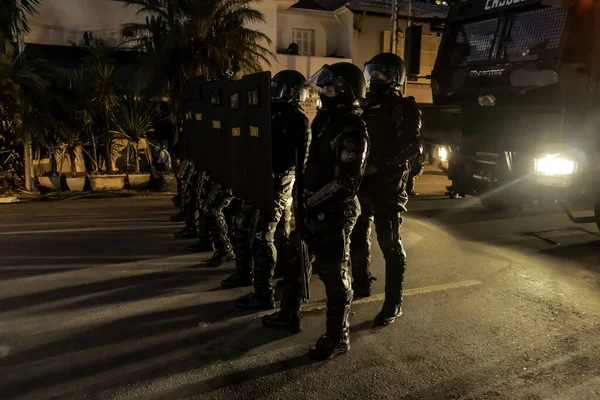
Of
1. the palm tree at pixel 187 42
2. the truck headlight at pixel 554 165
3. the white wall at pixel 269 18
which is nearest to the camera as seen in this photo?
the truck headlight at pixel 554 165

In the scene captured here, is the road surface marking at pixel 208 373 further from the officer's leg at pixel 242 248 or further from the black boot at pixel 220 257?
the black boot at pixel 220 257

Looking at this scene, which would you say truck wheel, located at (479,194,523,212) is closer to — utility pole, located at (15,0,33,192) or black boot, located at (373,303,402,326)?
black boot, located at (373,303,402,326)

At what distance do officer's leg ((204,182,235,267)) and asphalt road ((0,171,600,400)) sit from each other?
164mm

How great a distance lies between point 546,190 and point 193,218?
4.51 meters

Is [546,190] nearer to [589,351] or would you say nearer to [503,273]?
[503,273]

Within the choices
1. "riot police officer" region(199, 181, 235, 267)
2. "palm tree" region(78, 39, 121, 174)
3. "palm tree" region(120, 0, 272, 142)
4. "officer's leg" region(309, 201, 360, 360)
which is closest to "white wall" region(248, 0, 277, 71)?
"palm tree" region(120, 0, 272, 142)

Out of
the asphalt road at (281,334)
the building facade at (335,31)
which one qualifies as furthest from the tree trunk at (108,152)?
the building facade at (335,31)

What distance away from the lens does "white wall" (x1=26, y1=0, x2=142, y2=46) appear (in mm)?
14094

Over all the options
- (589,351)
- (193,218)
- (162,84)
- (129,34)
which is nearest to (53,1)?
(129,34)

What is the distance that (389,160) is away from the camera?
12.9 feet

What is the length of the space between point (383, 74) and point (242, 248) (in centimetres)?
199

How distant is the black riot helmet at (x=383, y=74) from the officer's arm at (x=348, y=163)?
102cm

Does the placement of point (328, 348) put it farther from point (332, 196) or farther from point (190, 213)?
point (190, 213)

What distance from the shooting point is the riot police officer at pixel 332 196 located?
329cm
